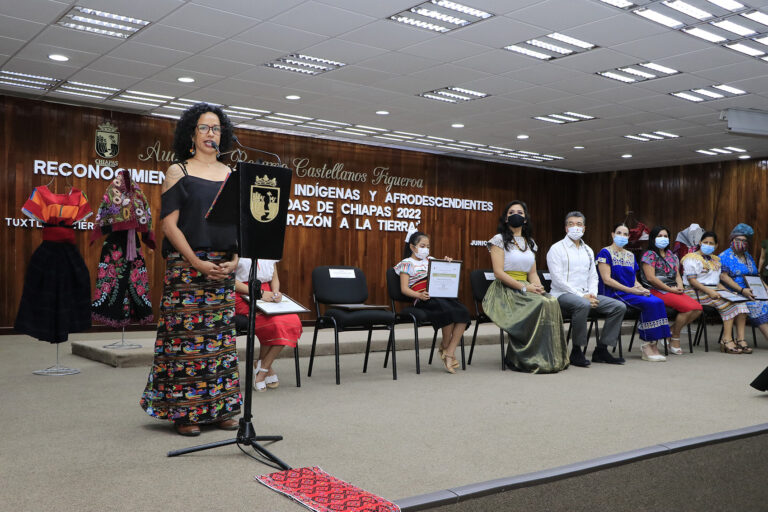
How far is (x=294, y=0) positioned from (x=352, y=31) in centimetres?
82

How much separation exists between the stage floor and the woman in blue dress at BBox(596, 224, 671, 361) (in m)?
0.72

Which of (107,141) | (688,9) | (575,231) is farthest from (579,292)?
(107,141)

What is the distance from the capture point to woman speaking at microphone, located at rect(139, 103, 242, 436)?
137 inches

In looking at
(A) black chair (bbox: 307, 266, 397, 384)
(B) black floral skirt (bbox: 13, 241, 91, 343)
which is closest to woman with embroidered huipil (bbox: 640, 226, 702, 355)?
(A) black chair (bbox: 307, 266, 397, 384)

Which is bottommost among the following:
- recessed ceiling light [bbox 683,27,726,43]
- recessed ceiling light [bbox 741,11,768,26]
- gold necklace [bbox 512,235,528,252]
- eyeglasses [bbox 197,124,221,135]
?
gold necklace [bbox 512,235,528,252]

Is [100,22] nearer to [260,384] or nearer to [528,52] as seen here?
[260,384]

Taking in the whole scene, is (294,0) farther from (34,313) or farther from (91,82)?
(91,82)

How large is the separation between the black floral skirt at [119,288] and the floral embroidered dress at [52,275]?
0.70 meters

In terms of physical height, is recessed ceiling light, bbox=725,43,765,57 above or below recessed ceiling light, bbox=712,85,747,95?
above

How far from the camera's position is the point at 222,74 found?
7.50m

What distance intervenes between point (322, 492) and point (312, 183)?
8.61 metres

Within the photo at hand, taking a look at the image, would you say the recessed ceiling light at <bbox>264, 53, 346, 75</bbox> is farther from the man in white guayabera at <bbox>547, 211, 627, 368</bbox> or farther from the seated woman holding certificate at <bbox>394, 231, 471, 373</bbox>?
the man in white guayabera at <bbox>547, 211, 627, 368</bbox>

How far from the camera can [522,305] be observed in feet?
20.5

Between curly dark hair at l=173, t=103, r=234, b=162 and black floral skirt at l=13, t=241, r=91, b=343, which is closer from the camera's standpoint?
curly dark hair at l=173, t=103, r=234, b=162
